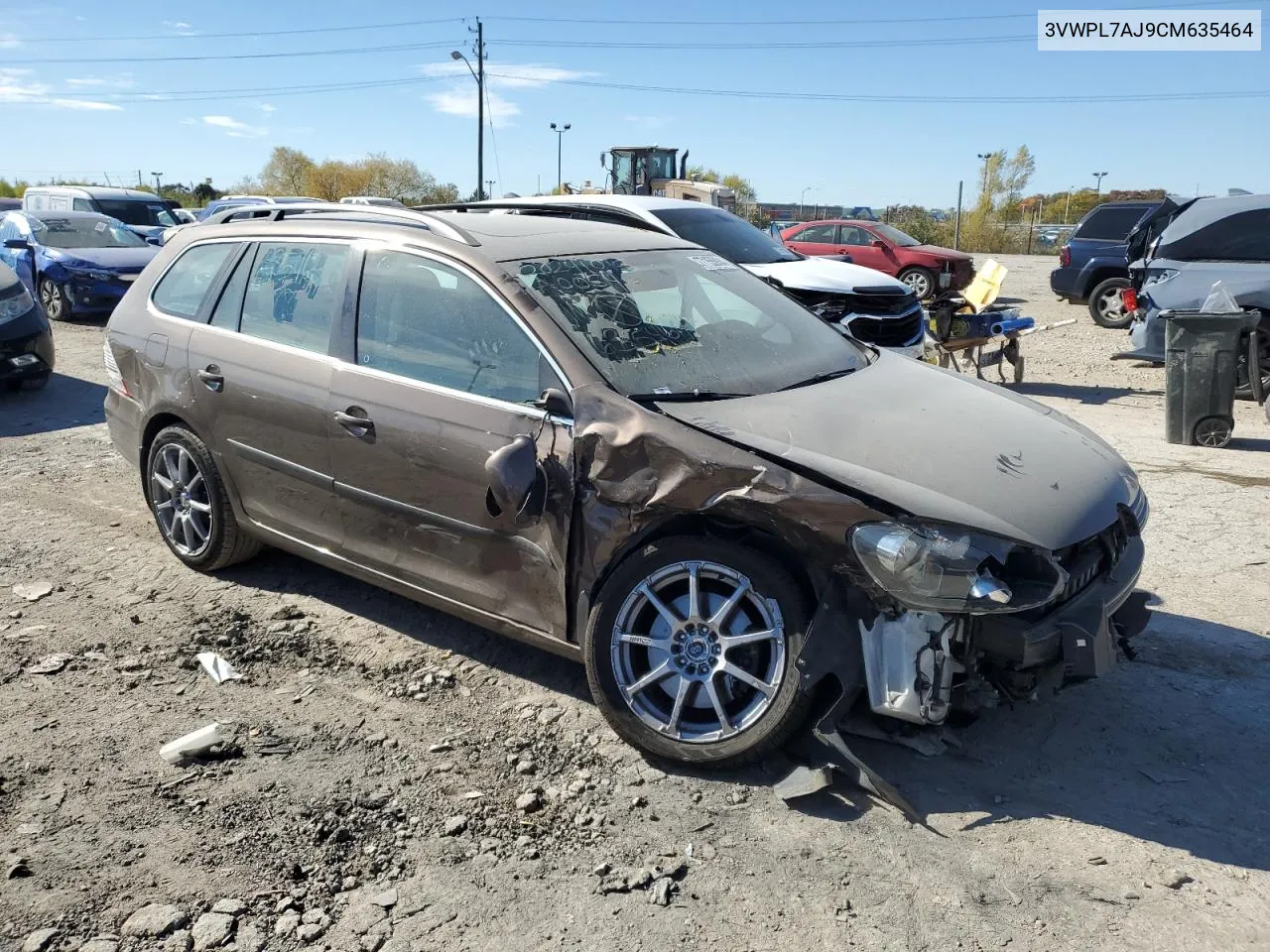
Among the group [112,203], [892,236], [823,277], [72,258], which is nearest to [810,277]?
[823,277]

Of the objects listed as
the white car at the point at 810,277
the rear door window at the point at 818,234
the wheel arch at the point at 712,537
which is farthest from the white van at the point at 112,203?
the wheel arch at the point at 712,537

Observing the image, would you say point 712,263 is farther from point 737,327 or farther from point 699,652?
point 699,652

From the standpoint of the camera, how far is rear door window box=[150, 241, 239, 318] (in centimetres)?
495

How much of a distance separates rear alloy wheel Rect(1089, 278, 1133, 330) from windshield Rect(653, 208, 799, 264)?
24.8 feet

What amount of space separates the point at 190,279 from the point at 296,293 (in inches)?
37.4

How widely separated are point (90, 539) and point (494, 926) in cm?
403

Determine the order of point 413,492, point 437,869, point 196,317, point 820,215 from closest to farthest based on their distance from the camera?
1. point 437,869
2. point 413,492
3. point 196,317
4. point 820,215

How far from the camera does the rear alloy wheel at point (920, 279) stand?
20.3m


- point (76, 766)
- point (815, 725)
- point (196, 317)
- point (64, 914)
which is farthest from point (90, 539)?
point (815, 725)

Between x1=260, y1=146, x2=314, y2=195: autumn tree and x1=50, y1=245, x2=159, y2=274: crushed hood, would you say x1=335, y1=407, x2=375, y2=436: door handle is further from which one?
x1=260, y1=146, x2=314, y2=195: autumn tree

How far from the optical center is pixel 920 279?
20.5 m

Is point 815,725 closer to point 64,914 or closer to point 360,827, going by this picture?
point 360,827

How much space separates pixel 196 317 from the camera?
491 cm

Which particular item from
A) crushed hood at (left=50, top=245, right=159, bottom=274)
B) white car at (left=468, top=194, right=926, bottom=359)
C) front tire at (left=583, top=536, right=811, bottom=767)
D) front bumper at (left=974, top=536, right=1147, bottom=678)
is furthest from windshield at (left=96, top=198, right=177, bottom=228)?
front bumper at (left=974, top=536, right=1147, bottom=678)
